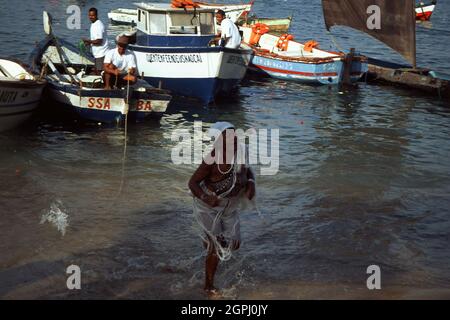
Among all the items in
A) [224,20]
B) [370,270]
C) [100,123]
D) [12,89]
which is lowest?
[370,270]

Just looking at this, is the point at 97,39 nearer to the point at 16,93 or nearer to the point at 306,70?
the point at 16,93

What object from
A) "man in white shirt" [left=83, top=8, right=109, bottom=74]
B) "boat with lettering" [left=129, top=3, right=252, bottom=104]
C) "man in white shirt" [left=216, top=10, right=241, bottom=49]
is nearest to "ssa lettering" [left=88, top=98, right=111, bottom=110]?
"man in white shirt" [left=83, top=8, right=109, bottom=74]

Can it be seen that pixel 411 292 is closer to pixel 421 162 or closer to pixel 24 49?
pixel 421 162

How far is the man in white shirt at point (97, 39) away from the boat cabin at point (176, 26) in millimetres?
2418

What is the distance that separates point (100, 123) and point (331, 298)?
9025 millimetres

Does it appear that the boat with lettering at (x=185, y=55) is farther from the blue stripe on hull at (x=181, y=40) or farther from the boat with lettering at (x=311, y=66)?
the boat with lettering at (x=311, y=66)

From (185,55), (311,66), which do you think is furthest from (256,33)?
(185,55)

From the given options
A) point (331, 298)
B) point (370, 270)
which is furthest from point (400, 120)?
point (331, 298)

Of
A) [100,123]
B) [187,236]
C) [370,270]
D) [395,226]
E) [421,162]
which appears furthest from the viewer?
[100,123]

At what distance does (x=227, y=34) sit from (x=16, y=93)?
6489 mm

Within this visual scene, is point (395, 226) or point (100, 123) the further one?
point (100, 123)

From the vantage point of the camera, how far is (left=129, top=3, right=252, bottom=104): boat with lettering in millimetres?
16719

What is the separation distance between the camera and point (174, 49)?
54.7ft

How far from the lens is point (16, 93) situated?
12664 mm
